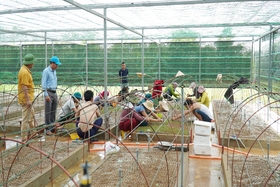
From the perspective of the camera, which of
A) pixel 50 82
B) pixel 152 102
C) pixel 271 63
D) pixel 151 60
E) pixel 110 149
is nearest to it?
pixel 110 149

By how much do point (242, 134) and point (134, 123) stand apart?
2.22 m

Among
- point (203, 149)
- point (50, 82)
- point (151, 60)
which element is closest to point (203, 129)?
point (203, 149)

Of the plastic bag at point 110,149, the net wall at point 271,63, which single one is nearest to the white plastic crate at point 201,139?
the plastic bag at point 110,149

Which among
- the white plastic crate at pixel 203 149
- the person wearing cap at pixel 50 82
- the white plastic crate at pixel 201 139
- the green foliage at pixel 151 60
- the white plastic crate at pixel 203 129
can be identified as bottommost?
the white plastic crate at pixel 203 149

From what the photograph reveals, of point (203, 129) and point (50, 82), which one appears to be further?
point (50, 82)

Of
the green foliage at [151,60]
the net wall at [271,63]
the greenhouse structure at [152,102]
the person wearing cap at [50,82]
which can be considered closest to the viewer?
the greenhouse structure at [152,102]

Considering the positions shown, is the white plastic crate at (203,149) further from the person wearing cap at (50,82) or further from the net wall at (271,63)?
the net wall at (271,63)

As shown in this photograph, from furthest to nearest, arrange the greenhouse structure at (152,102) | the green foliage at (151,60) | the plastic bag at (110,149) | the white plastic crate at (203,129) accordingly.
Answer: the green foliage at (151,60) → the white plastic crate at (203,129) → the plastic bag at (110,149) → the greenhouse structure at (152,102)

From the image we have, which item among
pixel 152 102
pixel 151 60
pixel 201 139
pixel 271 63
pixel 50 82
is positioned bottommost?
pixel 201 139

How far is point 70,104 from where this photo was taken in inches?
266

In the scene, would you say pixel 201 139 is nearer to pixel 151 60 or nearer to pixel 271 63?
pixel 271 63

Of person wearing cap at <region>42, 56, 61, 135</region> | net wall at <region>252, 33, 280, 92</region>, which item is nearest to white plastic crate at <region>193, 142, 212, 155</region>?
person wearing cap at <region>42, 56, 61, 135</region>

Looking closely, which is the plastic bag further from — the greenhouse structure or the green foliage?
the green foliage

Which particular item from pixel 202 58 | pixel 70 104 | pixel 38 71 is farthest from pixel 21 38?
pixel 70 104
